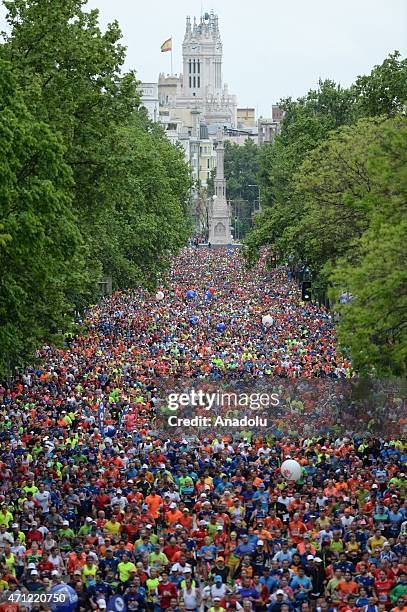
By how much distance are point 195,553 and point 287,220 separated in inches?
1742

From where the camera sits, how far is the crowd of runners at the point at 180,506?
21.0 m

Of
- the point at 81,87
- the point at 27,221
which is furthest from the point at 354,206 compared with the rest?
the point at 81,87

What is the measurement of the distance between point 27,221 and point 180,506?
737 cm

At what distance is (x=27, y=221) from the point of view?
3222 centimetres

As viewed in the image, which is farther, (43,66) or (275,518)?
(43,66)

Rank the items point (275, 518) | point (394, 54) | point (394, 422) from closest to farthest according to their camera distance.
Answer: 1. point (275, 518)
2. point (394, 422)
3. point (394, 54)

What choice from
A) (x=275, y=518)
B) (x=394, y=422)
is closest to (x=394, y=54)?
(x=394, y=422)

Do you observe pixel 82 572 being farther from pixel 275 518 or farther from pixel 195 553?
pixel 275 518

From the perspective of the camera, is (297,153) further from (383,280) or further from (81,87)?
(383,280)

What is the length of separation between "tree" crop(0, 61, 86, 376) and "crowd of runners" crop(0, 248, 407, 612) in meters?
2.25

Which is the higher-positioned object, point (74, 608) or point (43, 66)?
point (43, 66)

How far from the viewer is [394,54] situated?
6278 centimetres

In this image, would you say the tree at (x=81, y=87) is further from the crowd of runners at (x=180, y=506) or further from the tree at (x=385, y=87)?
the tree at (x=385, y=87)

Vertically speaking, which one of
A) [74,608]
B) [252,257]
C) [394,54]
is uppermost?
[394,54]
